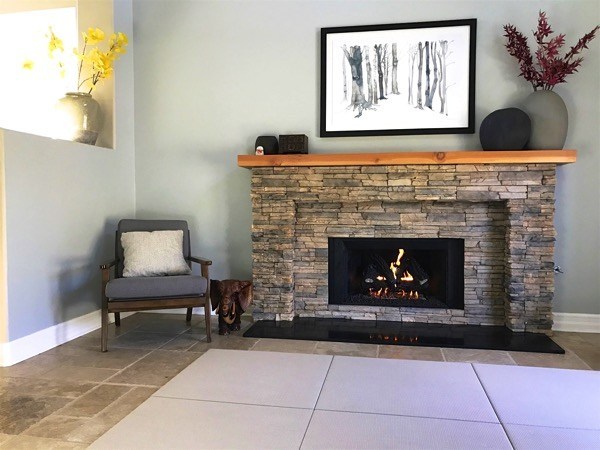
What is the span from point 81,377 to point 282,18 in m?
3.09

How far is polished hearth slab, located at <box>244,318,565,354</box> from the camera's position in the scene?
127 inches

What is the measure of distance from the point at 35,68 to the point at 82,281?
1912 millimetres

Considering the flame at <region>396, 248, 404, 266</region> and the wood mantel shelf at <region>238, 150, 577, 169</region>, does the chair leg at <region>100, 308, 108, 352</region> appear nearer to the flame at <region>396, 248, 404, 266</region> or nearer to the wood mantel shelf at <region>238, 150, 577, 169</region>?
the wood mantel shelf at <region>238, 150, 577, 169</region>

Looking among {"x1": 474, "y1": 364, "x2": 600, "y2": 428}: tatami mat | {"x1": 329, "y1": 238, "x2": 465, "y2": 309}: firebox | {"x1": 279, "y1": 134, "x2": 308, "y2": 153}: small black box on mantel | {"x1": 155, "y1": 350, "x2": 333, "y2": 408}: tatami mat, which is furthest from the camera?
{"x1": 329, "y1": 238, "x2": 465, "y2": 309}: firebox

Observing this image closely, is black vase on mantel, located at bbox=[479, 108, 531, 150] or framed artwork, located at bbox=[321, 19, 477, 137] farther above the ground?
framed artwork, located at bbox=[321, 19, 477, 137]

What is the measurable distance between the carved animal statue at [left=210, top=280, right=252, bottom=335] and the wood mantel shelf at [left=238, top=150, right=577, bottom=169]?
95cm

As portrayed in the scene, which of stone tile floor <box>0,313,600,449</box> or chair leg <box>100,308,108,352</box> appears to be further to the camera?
chair leg <box>100,308,108,352</box>

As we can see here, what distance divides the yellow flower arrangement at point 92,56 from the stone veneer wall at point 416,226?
1.43 meters

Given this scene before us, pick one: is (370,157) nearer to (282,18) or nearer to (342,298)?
→ (342,298)

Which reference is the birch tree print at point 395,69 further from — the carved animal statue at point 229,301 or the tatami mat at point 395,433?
the tatami mat at point 395,433

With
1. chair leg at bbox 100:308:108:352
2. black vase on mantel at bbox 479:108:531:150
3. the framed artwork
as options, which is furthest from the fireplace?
chair leg at bbox 100:308:108:352

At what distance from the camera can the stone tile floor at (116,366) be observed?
2117 millimetres

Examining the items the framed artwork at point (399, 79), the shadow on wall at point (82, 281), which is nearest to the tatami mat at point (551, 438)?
the framed artwork at point (399, 79)

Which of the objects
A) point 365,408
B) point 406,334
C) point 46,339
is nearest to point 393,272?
point 406,334
